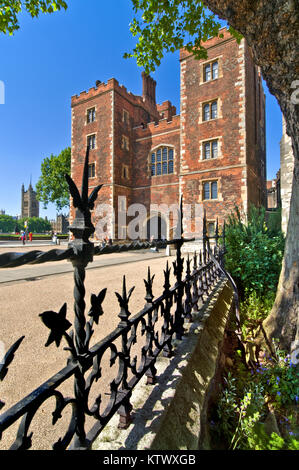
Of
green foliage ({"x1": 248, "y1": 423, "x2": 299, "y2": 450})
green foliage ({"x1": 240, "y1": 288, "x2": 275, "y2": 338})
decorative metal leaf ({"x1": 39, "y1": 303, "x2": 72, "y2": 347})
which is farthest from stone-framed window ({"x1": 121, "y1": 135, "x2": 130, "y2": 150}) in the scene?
decorative metal leaf ({"x1": 39, "y1": 303, "x2": 72, "y2": 347})

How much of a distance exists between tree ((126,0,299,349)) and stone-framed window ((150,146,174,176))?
15.8 m

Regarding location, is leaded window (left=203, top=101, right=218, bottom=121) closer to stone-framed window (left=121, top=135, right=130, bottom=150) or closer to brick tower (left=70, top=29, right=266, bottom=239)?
brick tower (left=70, top=29, right=266, bottom=239)

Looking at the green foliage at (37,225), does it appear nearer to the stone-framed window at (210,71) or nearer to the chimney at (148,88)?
the chimney at (148,88)

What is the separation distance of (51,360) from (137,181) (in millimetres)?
21153

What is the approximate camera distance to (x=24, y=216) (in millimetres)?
83750

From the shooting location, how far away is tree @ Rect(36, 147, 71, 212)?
30.6m

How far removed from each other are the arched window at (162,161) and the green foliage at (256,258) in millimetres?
15863

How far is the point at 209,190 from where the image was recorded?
647 inches

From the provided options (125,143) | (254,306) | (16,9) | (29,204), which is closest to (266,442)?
(254,306)

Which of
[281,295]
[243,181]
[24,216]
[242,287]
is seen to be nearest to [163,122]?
[243,181]

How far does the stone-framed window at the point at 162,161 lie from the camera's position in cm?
2058

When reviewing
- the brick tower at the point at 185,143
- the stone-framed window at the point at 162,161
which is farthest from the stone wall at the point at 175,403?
the stone-framed window at the point at 162,161
